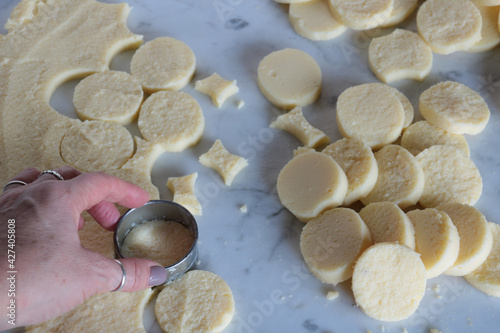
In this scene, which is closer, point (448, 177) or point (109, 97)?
point (448, 177)

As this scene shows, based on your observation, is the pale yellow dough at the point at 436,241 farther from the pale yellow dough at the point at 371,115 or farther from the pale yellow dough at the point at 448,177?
the pale yellow dough at the point at 371,115

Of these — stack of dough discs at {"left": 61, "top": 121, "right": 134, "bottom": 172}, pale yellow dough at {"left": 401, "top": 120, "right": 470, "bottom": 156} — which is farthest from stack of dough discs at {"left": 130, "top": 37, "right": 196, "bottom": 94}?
pale yellow dough at {"left": 401, "top": 120, "right": 470, "bottom": 156}

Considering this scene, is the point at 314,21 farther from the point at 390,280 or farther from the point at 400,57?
the point at 390,280

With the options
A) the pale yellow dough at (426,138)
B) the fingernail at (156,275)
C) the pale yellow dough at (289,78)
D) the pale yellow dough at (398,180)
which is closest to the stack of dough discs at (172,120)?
the pale yellow dough at (289,78)

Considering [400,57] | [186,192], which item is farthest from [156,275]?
[400,57]

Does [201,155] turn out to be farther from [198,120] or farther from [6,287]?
[6,287]

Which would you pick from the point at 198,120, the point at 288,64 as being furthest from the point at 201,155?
the point at 288,64

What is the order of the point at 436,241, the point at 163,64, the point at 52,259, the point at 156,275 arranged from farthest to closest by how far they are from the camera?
the point at 163,64
the point at 436,241
the point at 156,275
the point at 52,259

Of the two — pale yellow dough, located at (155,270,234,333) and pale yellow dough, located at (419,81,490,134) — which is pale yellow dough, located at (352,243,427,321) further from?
pale yellow dough, located at (419,81,490,134)
